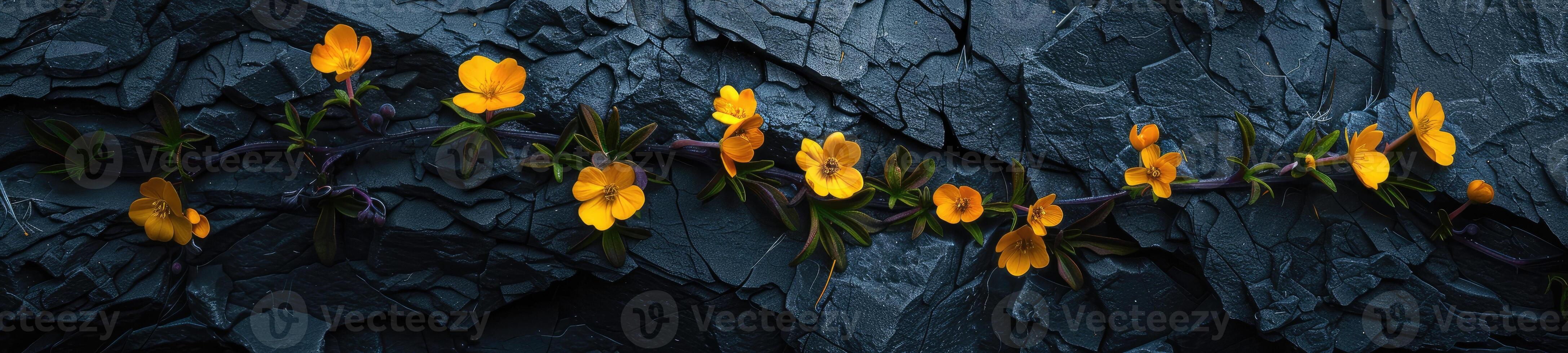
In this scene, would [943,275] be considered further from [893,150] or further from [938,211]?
[893,150]

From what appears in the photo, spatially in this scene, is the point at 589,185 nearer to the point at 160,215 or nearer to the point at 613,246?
the point at 613,246

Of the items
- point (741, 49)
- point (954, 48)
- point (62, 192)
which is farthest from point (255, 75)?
point (954, 48)

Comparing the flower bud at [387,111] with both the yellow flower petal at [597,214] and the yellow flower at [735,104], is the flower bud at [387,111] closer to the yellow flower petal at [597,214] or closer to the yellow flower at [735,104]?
the yellow flower petal at [597,214]

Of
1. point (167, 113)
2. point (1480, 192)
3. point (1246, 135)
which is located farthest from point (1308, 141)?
point (167, 113)

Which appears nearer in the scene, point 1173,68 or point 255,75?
point 255,75

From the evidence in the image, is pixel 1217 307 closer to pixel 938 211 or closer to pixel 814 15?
pixel 938 211

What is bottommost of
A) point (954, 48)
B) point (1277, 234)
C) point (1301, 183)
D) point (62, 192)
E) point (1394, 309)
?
point (62, 192)

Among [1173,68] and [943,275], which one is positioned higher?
[1173,68]
